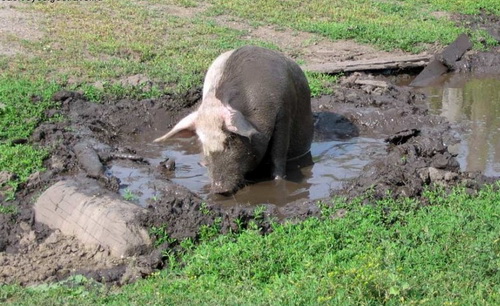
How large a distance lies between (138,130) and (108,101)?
29.3 inches

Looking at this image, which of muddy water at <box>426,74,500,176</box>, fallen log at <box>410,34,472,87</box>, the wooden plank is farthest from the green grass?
fallen log at <box>410,34,472,87</box>

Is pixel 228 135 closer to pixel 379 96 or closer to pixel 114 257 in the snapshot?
pixel 114 257

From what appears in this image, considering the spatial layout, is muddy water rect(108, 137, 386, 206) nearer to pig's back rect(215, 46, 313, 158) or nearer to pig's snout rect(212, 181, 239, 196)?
pig's snout rect(212, 181, 239, 196)

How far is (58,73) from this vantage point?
12211mm

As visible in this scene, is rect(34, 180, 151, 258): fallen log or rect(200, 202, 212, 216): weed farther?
rect(200, 202, 212, 216): weed

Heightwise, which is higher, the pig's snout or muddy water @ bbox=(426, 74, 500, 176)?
the pig's snout

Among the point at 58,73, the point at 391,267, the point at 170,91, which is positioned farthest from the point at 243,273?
the point at 58,73

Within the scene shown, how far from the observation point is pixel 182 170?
9773mm

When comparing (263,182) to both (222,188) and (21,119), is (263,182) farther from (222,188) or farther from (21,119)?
(21,119)

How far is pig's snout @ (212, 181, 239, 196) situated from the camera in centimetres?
888

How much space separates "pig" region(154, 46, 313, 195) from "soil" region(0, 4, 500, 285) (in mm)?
614

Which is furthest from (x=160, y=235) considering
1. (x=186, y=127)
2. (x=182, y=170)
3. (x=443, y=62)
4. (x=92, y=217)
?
(x=443, y=62)

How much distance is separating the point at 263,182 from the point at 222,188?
0.74 meters

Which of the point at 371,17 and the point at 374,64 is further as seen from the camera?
the point at 371,17
